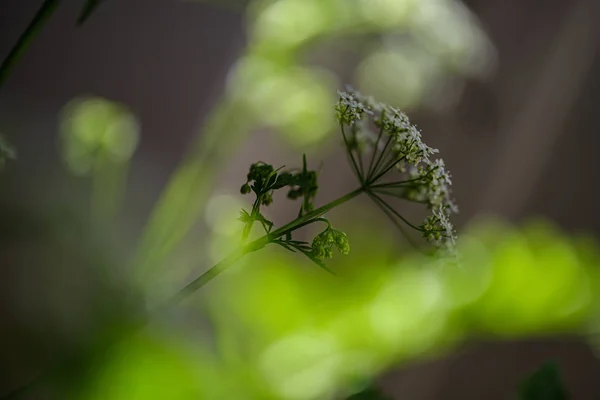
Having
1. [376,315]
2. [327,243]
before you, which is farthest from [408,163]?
[376,315]

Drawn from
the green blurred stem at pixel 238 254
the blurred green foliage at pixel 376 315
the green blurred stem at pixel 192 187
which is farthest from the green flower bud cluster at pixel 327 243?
the green blurred stem at pixel 192 187

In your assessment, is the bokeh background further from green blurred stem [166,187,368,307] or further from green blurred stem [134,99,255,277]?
green blurred stem [166,187,368,307]

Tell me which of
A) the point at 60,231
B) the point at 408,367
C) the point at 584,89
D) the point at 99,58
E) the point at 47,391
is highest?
the point at 584,89

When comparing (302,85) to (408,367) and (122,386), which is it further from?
(408,367)

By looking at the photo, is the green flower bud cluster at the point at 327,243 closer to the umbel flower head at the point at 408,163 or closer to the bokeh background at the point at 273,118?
the umbel flower head at the point at 408,163

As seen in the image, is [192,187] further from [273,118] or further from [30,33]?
[30,33]

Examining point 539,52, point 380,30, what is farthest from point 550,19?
point 380,30

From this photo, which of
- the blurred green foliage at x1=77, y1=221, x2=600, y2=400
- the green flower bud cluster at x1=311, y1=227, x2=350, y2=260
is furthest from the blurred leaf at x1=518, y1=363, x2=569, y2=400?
the green flower bud cluster at x1=311, y1=227, x2=350, y2=260
